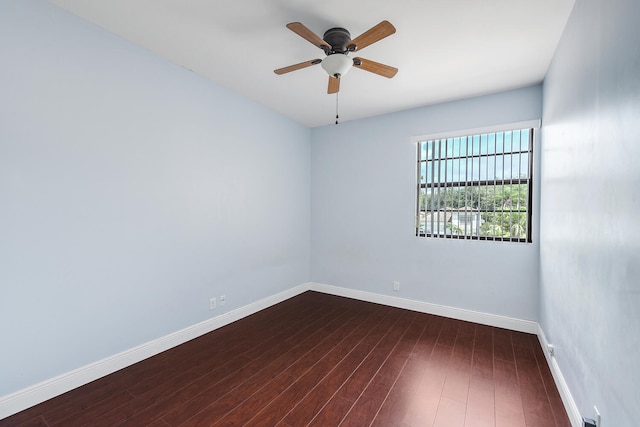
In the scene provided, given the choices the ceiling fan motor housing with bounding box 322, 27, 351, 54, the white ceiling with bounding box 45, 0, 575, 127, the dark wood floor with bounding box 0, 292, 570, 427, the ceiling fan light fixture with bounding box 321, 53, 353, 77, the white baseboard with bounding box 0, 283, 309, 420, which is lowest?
the dark wood floor with bounding box 0, 292, 570, 427

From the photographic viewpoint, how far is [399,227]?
3.79 meters

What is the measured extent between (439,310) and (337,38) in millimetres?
3261

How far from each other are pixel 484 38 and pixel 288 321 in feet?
11.1

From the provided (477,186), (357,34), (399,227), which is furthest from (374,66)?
(399,227)

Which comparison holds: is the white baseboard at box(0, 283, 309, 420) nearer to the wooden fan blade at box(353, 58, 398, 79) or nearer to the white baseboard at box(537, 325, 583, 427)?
the wooden fan blade at box(353, 58, 398, 79)

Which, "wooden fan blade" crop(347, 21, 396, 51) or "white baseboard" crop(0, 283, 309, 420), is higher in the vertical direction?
"wooden fan blade" crop(347, 21, 396, 51)

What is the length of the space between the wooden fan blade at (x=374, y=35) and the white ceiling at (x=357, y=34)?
0.20 metres

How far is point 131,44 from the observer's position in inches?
91.6

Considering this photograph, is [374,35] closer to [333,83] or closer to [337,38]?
[337,38]

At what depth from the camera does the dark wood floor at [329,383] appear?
177 cm

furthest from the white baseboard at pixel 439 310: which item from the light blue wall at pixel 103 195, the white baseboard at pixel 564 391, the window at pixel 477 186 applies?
the light blue wall at pixel 103 195

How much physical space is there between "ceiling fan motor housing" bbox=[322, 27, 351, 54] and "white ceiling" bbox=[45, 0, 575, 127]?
4 cm

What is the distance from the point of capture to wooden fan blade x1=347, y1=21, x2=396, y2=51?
171 cm

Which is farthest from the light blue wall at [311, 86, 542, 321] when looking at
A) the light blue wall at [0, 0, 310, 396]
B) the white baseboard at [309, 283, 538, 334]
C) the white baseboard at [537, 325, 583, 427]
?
the light blue wall at [0, 0, 310, 396]
